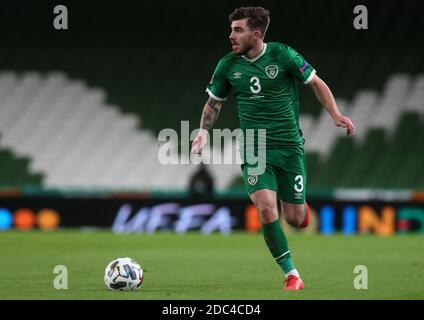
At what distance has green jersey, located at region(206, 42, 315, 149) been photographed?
827cm

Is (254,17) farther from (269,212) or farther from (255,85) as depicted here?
(269,212)

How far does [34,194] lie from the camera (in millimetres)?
18766

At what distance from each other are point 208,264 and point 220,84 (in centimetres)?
344

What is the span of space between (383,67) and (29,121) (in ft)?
27.2

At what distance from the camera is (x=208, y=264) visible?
11.4 meters

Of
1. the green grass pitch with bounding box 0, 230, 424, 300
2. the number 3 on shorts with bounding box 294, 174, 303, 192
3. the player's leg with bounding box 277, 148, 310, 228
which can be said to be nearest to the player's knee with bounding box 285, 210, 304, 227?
the player's leg with bounding box 277, 148, 310, 228

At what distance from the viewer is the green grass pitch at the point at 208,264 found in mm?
7840

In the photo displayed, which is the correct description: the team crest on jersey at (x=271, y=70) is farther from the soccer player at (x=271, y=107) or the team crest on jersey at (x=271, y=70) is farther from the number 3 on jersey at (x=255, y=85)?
the number 3 on jersey at (x=255, y=85)

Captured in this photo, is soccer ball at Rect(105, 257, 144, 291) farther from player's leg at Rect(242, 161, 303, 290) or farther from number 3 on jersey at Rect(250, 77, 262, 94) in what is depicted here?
number 3 on jersey at Rect(250, 77, 262, 94)

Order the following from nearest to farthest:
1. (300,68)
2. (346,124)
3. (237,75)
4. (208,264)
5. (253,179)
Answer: (346,124)
(253,179)
(300,68)
(237,75)
(208,264)

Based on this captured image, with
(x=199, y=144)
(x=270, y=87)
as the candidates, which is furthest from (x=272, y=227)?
(x=270, y=87)

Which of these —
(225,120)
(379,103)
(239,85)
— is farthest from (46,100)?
(239,85)

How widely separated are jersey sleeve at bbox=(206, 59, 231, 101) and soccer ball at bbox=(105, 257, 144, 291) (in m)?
1.69

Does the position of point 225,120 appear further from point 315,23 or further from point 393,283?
point 393,283
